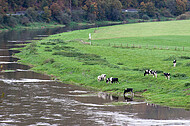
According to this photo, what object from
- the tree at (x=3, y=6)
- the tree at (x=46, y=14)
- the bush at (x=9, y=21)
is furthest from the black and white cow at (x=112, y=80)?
the tree at (x=46, y=14)

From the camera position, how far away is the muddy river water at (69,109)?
96.9ft

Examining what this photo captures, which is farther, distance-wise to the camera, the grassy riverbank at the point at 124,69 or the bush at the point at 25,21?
the bush at the point at 25,21

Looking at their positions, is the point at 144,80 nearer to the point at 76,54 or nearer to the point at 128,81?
the point at 128,81

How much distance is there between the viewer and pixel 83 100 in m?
37.5

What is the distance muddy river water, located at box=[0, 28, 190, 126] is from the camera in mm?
29531

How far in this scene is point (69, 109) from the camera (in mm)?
33562

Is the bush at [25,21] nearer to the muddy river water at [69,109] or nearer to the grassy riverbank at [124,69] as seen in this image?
the grassy riverbank at [124,69]

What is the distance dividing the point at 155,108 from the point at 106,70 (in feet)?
56.1

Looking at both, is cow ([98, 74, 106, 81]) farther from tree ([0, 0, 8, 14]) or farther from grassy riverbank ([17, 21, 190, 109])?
tree ([0, 0, 8, 14])

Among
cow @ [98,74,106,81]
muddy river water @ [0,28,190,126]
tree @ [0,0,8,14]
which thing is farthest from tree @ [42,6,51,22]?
cow @ [98,74,106,81]

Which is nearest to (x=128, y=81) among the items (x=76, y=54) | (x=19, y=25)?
(x=76, y=54)

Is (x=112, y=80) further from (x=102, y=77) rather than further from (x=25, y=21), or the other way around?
(x=25, y=21)

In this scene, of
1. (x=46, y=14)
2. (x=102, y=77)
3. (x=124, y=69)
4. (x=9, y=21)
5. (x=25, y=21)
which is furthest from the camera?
(x=46, y=14)

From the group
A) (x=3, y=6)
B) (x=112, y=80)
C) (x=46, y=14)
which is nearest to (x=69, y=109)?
(x=112, y=80)
